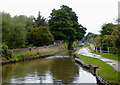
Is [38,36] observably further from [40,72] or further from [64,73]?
[64,73]

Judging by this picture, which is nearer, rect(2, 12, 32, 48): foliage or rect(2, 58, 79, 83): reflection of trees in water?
rect(2, 58, 79, 83): reflection of trees in water

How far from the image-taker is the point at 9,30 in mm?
27859

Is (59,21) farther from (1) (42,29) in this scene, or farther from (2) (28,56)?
(2) (28,56)

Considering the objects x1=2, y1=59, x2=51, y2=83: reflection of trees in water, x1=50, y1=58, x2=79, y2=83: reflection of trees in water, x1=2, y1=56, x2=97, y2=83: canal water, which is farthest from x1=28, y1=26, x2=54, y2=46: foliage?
x1=2, y1=56, x2=97, y2=83: canal water

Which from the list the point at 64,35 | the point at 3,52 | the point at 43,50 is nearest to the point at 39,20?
the point at 64,35

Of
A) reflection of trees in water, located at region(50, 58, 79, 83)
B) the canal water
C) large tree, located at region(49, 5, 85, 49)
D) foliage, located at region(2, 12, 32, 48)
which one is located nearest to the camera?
the canal water

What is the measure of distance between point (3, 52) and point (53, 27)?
3169cm

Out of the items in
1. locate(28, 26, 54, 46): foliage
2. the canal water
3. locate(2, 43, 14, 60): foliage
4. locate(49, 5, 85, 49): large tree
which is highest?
locate(49, 5, 85, 49): large tree

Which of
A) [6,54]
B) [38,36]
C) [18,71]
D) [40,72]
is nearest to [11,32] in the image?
[6,54]

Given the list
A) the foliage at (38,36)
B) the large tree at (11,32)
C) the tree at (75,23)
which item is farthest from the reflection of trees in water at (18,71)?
the tree at (75,23)

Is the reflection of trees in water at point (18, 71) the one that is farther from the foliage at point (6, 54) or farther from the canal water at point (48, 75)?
the foliage at point (6, 54)

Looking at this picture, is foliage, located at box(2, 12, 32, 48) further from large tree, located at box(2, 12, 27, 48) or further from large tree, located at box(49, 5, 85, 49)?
large tree, located at box(49, 5, 85, 49)

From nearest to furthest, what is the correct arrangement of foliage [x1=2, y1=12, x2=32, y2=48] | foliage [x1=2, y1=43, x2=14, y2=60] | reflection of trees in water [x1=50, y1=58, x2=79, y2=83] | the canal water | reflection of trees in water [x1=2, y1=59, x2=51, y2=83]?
1. the canal water
2. reflection of trees in water [x1=50, y1=58, x2=79, y2=83]
3. reflection of trees in water [x1=2, y1=59, x2=51, y2=83]
4. foliage [x1=2, y1=43, x2=14, y2=60]
5. foliage [x1=2, y1=12, x2=32, y2=48]

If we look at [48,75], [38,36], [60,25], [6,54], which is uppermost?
[60,25]
